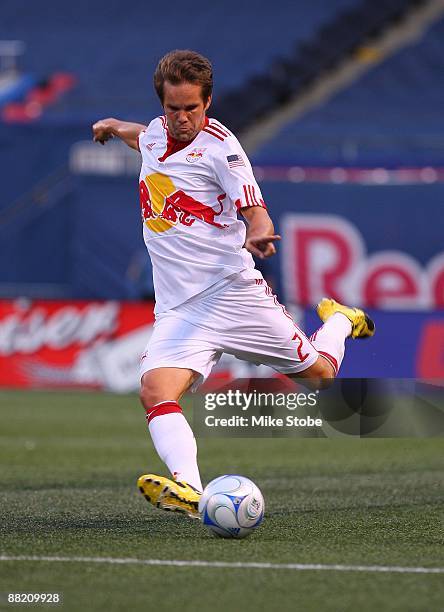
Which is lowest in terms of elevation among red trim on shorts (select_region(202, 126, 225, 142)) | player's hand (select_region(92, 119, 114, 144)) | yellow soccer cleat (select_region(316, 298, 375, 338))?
yellow soccer cleat (select_region(316, 298, 375, 338))

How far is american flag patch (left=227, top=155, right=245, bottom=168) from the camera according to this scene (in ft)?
20.7

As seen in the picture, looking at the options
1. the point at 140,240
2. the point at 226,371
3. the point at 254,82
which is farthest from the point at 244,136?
the point at 226,371

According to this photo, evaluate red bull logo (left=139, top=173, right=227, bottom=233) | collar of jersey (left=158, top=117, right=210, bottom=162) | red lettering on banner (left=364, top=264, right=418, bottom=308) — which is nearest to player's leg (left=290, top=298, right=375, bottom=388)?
red bull logo (left=139, top=173, right=227, bottom=233)

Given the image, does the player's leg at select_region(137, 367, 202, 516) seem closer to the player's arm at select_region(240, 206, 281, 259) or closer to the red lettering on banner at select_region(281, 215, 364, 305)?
the player's arm at select_region(240, 206, 281, 259)

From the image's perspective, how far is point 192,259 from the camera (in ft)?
21.4

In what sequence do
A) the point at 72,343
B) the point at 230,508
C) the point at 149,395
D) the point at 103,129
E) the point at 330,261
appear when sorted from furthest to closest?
the point at 330,261 < the point at 72,343 < the point at 103,129 < the point at 149,395 < the point at 230,508

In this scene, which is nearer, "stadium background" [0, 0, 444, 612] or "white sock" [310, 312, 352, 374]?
"stadium background" [0, 0, 444, 612]

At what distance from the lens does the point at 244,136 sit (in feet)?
76.6

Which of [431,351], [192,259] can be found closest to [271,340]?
[192,259]

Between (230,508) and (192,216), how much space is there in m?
1.49

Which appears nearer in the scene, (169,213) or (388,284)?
(169,213)

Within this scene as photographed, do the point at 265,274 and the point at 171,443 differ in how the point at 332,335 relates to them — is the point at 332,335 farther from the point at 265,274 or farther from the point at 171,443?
the point at 265,274

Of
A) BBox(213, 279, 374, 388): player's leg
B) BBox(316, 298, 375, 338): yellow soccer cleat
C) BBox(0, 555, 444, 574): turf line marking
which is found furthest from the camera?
BBox(316, 298, 375, 338): yellow soccer cleat

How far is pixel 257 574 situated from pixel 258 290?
195 cm
